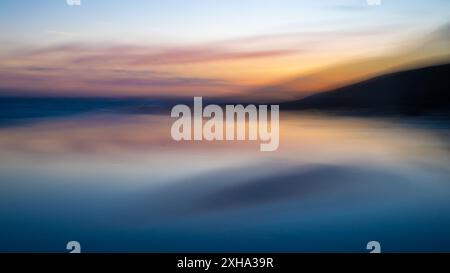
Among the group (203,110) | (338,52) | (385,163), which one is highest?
(338,52)

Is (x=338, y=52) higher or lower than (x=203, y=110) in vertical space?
higher

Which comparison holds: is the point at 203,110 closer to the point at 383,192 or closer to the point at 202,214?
the point at 202,214

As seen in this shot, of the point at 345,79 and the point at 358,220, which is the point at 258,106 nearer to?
the point at 345,79

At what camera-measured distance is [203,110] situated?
6.76ft

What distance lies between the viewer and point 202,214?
2.06m

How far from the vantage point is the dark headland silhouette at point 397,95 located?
205 cm

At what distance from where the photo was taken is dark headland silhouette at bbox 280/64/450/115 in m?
2.05

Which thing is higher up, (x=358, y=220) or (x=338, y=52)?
(x=338, y=52)

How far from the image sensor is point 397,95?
6.80 feet
